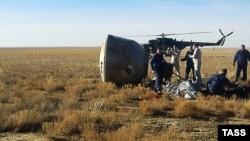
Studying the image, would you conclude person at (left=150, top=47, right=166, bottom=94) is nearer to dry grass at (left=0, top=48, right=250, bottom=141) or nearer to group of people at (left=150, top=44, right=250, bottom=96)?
group of people at (left=150, top=44, right=250, bottom=96)

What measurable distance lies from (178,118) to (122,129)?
2671 millimetres

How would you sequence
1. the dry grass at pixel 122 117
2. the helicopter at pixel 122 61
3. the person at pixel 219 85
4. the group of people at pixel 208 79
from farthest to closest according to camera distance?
the helicopter at pixel 122 61
the group of people at pixel 208 79
the person at pixel 219 85
the dry grass at pixel 122 117

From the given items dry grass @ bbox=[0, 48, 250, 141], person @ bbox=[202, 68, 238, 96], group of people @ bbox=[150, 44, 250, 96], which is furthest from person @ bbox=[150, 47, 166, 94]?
person @ bbox=[202, 68, 238, 96]

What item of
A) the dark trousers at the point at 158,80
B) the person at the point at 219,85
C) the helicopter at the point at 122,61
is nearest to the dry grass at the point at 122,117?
the person at the point at 219,85

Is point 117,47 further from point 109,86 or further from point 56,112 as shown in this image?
point 56,112

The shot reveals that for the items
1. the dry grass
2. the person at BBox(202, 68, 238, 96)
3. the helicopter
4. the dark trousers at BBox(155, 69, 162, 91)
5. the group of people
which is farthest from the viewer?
the helicopter

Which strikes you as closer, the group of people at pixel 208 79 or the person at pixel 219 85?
the person at pixel 219 85

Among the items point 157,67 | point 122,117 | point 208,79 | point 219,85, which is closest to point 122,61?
point 157,67

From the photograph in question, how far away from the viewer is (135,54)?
18.9m

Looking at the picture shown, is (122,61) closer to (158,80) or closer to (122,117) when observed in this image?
(158,80)

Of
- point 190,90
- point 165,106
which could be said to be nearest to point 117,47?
point 190,90

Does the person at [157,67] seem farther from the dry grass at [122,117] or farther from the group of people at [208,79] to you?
the dry grass at [122,117]

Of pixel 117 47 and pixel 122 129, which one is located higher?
pixel 117 47

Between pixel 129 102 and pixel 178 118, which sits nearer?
pixel 178 118
